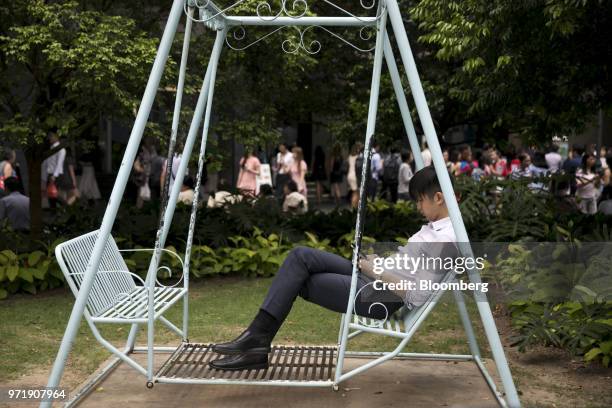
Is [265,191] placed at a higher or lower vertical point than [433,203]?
lower

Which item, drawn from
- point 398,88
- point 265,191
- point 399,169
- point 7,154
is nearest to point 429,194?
point 398,88

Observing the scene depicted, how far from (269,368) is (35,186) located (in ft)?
19.3

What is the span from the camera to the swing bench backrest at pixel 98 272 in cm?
525

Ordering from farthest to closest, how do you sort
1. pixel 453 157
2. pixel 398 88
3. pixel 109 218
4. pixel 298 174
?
pixel 453 157
pixel 298 174
pixel 398 88
pixel 109 218

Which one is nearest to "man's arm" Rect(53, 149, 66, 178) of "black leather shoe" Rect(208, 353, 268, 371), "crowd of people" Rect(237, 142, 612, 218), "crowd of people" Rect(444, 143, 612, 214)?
"crowd of people" Rect(237, 142, 612, 218)

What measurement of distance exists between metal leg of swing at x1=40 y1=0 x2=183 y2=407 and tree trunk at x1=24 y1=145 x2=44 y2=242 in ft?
17.6

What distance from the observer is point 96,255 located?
4891 mm

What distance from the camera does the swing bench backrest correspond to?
5.25 metres

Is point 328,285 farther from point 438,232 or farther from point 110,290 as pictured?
point 110,290

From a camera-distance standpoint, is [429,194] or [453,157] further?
[453,157]

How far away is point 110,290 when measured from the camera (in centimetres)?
567

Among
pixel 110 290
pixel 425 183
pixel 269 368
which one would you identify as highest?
pixel 425 183

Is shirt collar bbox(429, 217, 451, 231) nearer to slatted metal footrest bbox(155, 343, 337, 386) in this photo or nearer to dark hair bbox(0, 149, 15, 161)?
slatted metal footrest bbox(155, 343, 337, 386)

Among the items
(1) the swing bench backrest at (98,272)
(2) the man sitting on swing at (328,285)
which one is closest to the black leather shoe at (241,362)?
(2) the man sitting on swing at (328,285)
